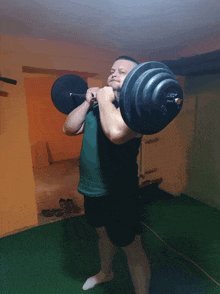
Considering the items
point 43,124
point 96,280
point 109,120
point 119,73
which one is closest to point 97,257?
point 96,280

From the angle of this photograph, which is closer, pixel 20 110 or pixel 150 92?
pixel 150 92

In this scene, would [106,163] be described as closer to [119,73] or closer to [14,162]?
[119,73]

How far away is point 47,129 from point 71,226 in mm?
2790

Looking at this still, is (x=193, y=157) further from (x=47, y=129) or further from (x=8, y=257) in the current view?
(x=47, y=129)

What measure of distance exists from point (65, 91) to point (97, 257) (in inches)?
51.8

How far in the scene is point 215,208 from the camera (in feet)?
7.82

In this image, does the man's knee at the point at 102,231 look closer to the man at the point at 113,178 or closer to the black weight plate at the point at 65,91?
the man at the point at 113,178

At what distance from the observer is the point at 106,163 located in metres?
1.01

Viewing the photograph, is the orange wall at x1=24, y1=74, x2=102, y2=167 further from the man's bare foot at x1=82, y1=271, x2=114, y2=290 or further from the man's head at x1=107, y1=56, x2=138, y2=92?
the man's head at x1=107, y1=56, x2=138, y2=92

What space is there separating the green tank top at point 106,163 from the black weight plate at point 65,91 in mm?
377

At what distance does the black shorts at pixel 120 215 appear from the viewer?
3.34 feet

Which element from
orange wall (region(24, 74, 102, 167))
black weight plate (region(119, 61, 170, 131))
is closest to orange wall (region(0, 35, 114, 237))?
black weight plate (region(119, 61, 170, 131))

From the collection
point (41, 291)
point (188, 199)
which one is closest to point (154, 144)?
point (188, 199)

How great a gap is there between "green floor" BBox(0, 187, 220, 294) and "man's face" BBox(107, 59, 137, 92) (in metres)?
1.31
